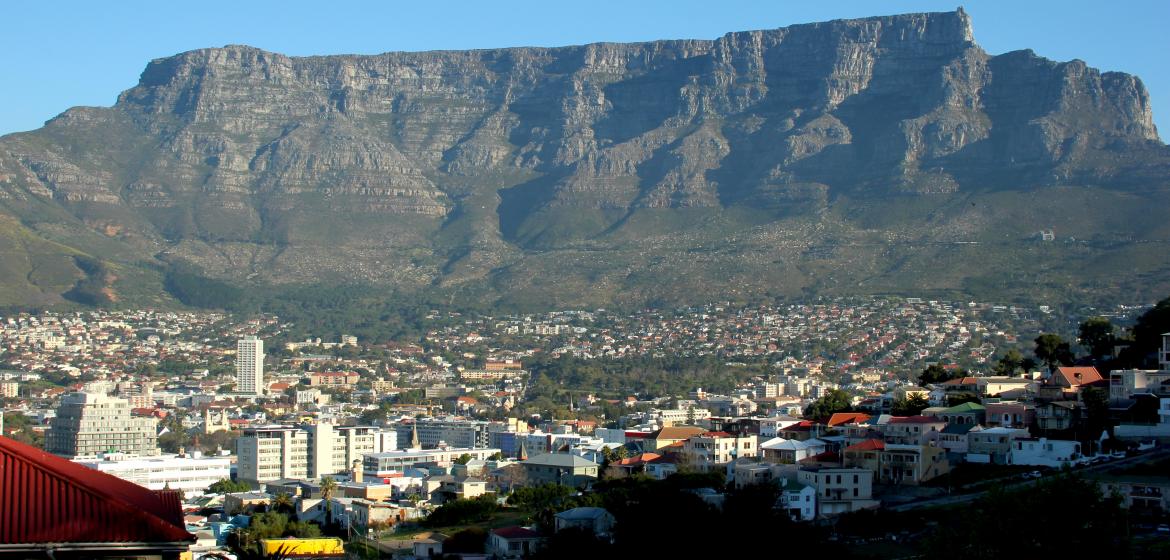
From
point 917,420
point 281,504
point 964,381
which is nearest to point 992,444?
point 917,420

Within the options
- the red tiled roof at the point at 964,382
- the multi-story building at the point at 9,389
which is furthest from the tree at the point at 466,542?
the multi-story building at the point at 9,389

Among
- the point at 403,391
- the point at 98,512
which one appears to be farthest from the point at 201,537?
the point at 403,391

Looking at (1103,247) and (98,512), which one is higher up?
(1103,247)

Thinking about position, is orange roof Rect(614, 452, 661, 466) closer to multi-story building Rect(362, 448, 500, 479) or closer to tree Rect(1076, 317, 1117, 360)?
tree Rect(1076, 317, 1117, 360)

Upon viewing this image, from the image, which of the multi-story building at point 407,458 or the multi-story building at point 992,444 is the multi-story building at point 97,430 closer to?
the multi-story building at point 407,458

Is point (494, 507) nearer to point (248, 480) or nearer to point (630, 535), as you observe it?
point (630, 535)

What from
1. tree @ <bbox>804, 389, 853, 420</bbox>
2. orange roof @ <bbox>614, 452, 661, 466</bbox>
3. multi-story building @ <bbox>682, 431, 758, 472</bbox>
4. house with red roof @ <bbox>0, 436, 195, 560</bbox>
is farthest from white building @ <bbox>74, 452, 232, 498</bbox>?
house with red roof @ <bbox>0, 436, 195, 560</bbox>
